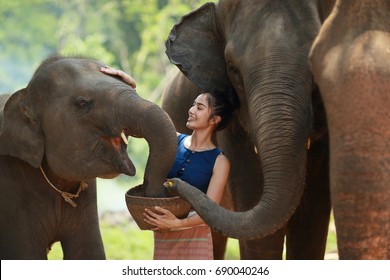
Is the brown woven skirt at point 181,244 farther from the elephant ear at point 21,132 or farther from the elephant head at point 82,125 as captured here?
the elephant ear at point 21,132

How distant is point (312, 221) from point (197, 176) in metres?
1.24

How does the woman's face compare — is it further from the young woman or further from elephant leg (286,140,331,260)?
elephant leg (286,140,331,260)

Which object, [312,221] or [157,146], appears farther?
[312,221]

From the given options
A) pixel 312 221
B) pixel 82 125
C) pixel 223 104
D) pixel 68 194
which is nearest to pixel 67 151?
pixel 82 125

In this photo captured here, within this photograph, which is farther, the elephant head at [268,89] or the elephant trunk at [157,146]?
the elephant trunk at [157,146]

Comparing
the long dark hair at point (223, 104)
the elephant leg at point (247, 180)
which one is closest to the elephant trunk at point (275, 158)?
the long dark hair at point (223, 104)

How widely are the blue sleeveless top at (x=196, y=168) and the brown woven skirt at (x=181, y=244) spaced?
232mm

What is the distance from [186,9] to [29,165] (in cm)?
1304

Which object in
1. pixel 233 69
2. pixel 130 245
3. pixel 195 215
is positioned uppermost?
pixel 233 69

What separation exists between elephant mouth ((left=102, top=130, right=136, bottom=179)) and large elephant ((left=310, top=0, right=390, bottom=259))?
1.58 metres

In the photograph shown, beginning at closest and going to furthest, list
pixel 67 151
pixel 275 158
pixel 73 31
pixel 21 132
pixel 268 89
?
pixel 275 158
pixel 268 89
pixel 67 151
pixel 21 132
pixel 73 31

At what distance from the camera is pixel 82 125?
232 inches

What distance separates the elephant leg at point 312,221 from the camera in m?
6.38

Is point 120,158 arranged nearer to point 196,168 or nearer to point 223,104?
point 196,168
